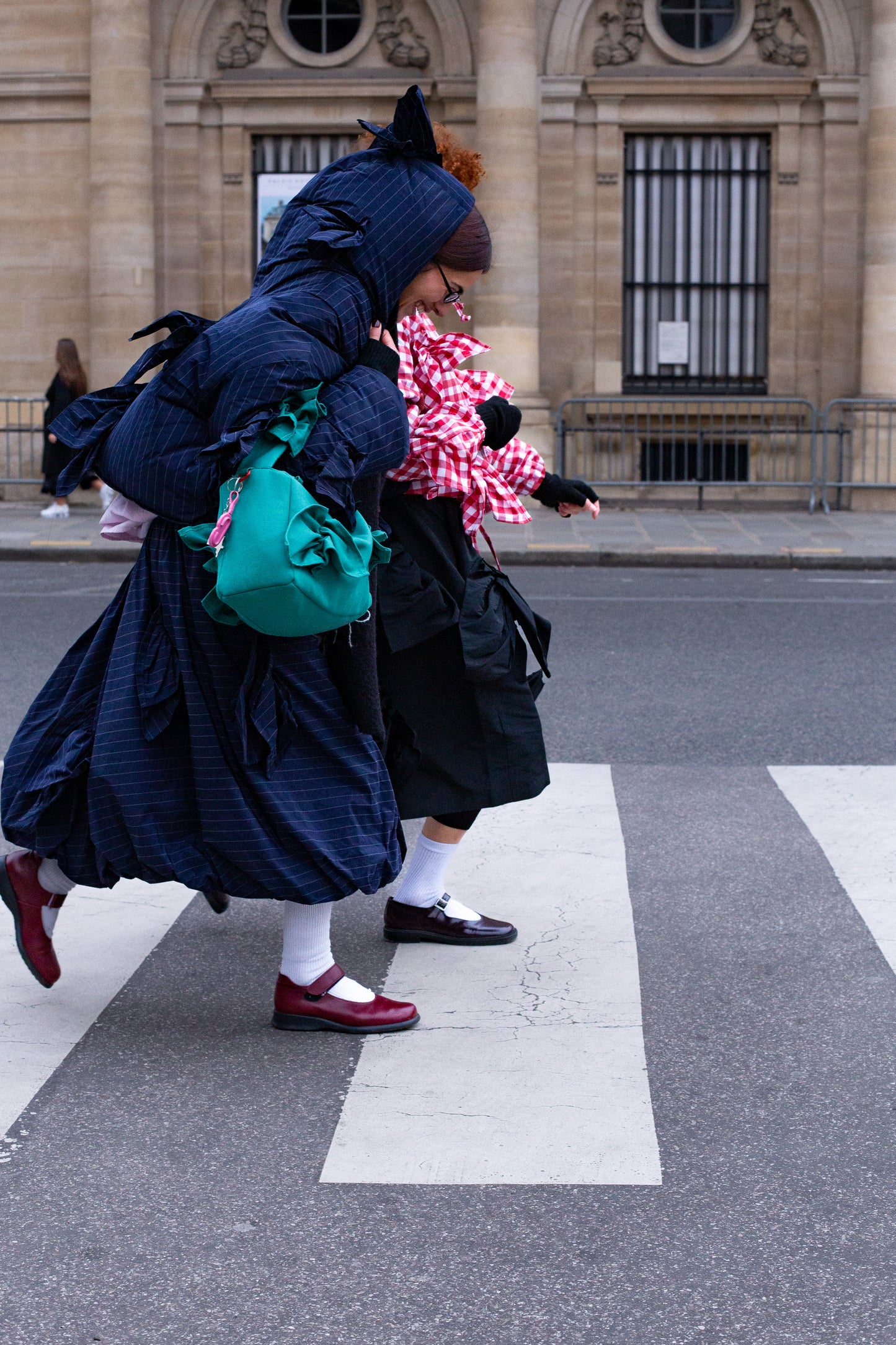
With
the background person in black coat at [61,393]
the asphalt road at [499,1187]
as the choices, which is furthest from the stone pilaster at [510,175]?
the asphalt road at [499,1187]

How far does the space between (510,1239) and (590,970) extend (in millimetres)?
1374

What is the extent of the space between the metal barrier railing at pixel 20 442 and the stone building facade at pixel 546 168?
26.2 inches

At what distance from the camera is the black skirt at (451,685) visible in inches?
161

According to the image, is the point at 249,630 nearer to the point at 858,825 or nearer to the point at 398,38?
Result: the point at 858,825

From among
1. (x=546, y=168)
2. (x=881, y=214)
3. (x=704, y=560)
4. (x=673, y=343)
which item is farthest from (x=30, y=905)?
(x=673, y=343)

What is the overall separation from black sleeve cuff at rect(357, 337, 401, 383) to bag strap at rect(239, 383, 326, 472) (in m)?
0.21

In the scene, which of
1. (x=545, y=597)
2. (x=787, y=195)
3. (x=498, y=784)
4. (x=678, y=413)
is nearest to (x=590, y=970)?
(x=498, y=784)

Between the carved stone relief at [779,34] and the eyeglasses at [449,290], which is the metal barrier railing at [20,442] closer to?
the carved stone relief at [779,34]

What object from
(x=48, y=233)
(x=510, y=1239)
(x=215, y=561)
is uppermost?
(x=48, y=233)

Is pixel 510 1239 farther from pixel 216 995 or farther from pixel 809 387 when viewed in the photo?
pixel 809 387

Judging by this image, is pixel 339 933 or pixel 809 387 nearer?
pixel 339 933

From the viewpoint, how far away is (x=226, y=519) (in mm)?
3379

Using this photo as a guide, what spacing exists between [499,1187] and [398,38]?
1678 centimetres

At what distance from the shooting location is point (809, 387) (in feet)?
60.3
